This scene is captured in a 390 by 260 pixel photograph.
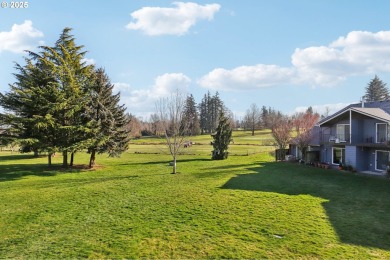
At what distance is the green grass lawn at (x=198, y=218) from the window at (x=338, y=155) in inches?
246

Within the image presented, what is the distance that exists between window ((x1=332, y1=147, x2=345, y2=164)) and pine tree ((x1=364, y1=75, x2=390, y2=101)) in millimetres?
71268

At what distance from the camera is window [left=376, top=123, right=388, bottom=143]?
25.3 meters

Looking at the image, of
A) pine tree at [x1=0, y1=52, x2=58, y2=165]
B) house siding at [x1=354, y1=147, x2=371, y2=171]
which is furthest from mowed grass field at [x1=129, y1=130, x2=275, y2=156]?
house siding at [x1=354, y1=147, x2=371, y2=171]

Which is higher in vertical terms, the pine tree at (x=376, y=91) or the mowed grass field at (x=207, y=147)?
the pine tree at (x=376, y=91)

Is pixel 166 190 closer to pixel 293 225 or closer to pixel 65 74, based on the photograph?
pixel 293 225

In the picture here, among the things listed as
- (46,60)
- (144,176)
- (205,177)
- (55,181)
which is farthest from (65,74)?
(205,177)

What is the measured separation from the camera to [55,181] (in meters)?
23.5

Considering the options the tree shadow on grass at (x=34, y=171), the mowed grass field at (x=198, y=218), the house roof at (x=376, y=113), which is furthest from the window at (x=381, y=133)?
the tree shadow on grass at (x=34, y=171)

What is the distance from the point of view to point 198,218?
13.4 m

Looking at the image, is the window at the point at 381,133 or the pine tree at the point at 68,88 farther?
the pine tree at the point at 68,88

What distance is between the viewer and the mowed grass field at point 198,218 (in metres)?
10.1

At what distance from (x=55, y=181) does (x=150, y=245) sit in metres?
16.3

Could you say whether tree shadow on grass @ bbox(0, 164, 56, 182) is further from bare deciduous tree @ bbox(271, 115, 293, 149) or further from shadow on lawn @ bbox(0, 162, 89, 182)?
bare deciduous tree @ bbox(271, 115, 293, 149)

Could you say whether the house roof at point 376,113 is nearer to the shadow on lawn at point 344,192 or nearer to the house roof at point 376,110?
the house roof at point 376,110
